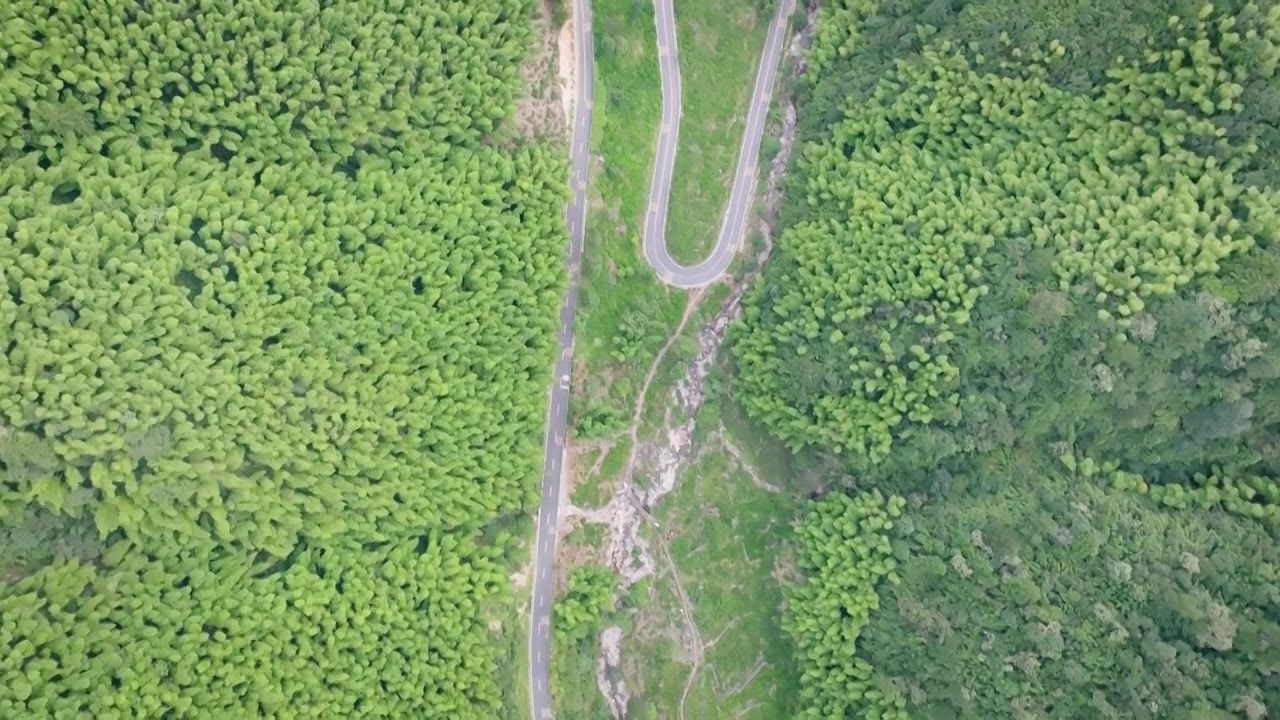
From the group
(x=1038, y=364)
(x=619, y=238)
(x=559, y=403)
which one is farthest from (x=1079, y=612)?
(x=619, y=238)

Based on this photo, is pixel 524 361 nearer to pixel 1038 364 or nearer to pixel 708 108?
pixel 708 108

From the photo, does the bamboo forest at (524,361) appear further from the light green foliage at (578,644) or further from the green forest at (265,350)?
the light green foliage at (578,644)

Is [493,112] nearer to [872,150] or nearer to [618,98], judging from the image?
[618,98]

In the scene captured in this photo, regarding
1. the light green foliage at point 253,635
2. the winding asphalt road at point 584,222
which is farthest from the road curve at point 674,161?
the light green foliage at point 253,635

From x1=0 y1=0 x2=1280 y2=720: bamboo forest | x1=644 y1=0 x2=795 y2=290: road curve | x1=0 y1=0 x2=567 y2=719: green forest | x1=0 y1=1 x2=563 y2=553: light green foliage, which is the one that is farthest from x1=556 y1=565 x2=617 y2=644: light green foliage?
x1=644 y1=0 x2=795 y2=290: road curve

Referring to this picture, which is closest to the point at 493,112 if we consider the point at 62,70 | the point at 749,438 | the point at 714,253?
the point at 714,253

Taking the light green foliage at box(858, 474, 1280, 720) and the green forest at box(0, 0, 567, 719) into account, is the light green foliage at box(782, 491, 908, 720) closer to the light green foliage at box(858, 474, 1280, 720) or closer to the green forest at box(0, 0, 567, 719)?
the light green foliage at box(858, 474, 1280, 720)

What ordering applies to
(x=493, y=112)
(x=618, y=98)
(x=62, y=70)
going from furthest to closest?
(x=618, y=98) < (x=493, y=112) < (x=62, y=70)
